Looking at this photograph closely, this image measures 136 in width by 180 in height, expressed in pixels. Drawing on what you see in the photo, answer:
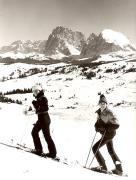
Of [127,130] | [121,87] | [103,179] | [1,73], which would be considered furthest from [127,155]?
[1,73]

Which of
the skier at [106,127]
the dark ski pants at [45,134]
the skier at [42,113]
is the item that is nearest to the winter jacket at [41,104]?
the skier at [42,113]

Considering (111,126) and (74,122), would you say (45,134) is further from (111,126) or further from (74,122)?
(74,122)

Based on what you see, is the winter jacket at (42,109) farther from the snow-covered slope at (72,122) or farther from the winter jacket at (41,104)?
the snow-covered slope at (72,122)

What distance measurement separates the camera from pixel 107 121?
8328 mm

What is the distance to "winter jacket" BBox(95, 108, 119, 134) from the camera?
8297 millimetres

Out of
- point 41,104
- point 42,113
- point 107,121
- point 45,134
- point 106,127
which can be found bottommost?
point 45,134

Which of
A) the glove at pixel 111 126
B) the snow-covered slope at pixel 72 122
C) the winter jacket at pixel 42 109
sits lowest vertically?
the snow-covered slope at pixel 72 122

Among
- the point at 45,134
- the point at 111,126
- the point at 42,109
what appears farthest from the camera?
the point at 45,134

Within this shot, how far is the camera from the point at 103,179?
7055 millimetres

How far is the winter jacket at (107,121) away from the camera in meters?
8.30

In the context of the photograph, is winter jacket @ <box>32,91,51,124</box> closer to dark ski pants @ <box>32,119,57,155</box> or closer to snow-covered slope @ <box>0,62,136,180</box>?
dark ski pants @ <box>32,119,57,155</box>

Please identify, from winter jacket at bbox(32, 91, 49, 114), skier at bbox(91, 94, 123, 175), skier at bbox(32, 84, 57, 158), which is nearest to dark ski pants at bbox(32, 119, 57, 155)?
skier at bbox(32, 84, 57, 158)

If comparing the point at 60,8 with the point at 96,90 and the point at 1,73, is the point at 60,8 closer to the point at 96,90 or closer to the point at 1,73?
the point at 96,90

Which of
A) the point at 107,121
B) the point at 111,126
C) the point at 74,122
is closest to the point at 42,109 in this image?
the point at 107,121
